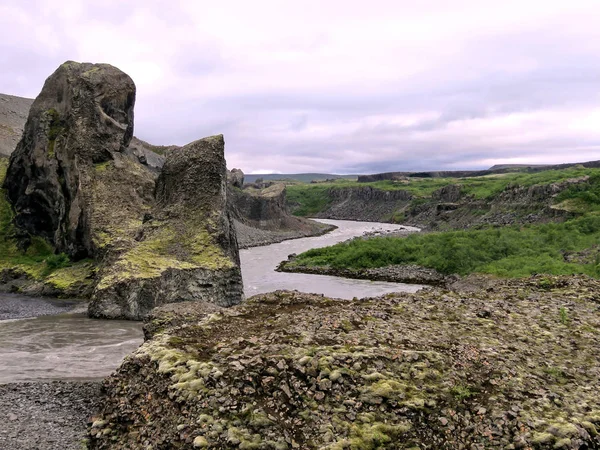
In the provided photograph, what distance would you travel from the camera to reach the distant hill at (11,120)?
235 ft

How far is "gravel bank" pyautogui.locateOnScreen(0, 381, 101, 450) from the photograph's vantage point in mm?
12773

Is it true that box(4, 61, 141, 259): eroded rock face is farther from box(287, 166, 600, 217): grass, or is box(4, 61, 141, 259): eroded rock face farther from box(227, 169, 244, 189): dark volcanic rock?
box(227, 169, 244, 189): dark volcanic rock

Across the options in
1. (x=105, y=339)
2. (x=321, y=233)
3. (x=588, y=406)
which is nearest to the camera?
(x=588, y=406)

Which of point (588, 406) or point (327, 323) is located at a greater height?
point (327, 323)

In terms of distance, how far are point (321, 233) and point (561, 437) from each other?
105369 millimetres

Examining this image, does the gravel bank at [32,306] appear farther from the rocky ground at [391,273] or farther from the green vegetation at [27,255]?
the rocky ground at [391,273]

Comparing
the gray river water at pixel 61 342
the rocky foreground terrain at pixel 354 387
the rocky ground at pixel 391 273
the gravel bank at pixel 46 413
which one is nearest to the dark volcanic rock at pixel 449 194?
the rocky ground at pixel 391 273

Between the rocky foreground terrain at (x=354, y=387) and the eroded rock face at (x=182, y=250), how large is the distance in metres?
14.3

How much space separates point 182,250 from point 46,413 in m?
19.8

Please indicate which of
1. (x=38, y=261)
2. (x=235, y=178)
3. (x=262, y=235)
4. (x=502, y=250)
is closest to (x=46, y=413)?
(x=38, y=261)

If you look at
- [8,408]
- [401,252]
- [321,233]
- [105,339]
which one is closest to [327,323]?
[8,408]

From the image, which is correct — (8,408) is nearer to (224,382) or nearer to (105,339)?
(224,382)

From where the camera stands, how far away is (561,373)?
13.9 meters

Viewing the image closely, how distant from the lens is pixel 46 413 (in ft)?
48.0
